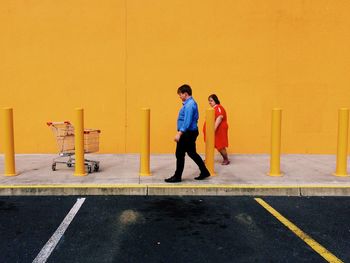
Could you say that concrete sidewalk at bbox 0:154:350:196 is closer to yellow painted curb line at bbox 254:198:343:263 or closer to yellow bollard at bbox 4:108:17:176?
yellow bollard at bbox 4:108:17:176

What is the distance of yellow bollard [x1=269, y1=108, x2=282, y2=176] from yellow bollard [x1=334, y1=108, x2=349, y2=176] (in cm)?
100

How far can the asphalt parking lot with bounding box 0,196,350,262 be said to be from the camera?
13.6 feet

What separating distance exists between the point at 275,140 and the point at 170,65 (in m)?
3.41

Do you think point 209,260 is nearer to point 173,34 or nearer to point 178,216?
point 178,216

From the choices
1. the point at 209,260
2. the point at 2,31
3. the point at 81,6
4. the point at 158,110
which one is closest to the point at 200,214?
the point at 209,260

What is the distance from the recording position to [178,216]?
17.7 feet

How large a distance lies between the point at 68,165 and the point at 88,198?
6.33 ft

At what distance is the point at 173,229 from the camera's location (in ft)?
16.1

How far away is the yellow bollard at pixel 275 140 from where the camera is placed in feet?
23.7

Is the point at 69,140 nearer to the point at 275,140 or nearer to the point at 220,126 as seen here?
the point at 220,126

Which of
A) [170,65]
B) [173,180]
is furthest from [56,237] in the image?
[170,65]

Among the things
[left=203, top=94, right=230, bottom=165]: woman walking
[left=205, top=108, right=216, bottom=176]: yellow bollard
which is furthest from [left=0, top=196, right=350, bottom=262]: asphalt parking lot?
[left=203, top=94, right=230, bottom=165]: woman walking

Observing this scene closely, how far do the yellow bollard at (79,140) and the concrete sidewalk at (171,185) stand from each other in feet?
0.52

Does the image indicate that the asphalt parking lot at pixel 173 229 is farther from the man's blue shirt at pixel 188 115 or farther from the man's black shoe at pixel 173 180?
the man's blue shirt at pixel 188 115
